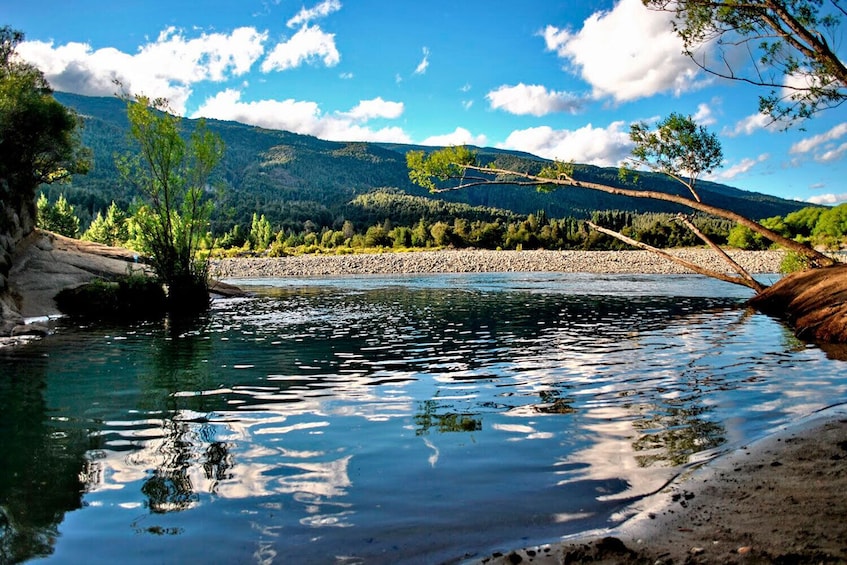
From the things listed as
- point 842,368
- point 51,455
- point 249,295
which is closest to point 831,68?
point 842,368

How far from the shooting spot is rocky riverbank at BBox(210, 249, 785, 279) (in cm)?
6294

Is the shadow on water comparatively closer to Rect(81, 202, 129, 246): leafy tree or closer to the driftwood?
the driftwood

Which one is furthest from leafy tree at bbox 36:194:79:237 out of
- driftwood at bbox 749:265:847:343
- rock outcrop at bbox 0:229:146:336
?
driftwood at bbox 749:265:847:343

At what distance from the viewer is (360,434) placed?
26.5 ft

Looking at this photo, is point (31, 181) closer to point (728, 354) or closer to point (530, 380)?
point (530, 380)

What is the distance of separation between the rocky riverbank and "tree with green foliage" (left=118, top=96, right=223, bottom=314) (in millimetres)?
34489

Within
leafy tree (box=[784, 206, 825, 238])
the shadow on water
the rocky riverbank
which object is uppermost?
leafy tree (box=[784, 206, 825, 238])

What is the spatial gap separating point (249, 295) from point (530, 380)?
28141mm

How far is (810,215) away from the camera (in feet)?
513

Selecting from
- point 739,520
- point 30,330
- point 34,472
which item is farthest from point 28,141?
point 739,520

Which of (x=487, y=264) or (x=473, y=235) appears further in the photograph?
(x=473, y=235)

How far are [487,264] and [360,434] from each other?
64820 millimetres

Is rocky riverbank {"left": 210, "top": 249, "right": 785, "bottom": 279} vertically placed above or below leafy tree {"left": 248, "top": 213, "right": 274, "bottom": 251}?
below

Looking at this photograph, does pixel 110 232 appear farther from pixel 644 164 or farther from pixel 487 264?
pixel 644 164
